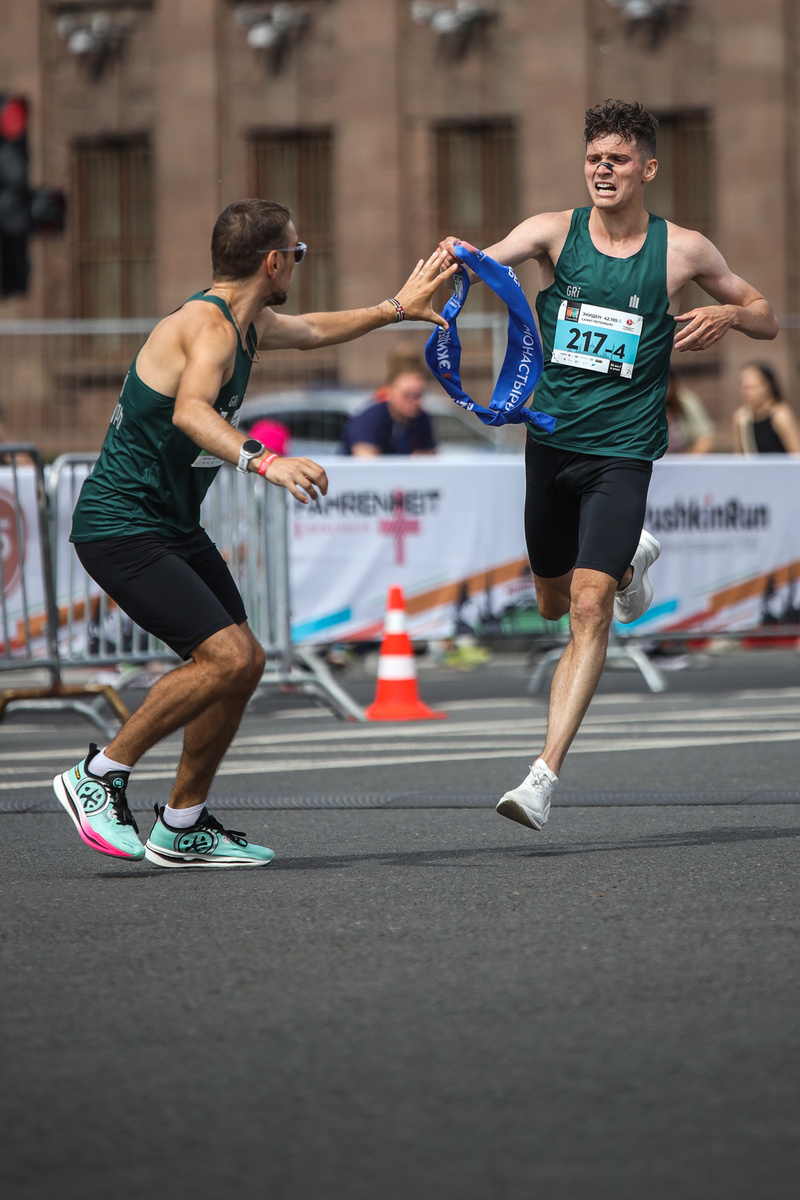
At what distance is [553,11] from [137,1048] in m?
23.7

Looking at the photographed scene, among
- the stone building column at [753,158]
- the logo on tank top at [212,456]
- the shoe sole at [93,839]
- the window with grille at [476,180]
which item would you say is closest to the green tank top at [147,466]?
the logo on tank top at [212,456]

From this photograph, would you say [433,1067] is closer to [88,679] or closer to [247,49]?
[88,679]

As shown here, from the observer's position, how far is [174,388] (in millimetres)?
5355

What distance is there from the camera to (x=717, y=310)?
5.79 m

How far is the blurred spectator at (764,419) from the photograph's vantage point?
1362 cm

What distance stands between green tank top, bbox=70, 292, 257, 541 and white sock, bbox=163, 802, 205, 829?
31.3 inches

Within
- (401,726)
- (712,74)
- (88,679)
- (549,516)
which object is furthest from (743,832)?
(712,74)

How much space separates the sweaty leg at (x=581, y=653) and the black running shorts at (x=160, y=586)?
→ 0.99m

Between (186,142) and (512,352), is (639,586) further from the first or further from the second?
(186,142)

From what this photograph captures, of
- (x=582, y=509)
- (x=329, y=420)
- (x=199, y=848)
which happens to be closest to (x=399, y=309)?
(x=582, y=509)

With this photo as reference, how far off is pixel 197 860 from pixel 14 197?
30.2 feet

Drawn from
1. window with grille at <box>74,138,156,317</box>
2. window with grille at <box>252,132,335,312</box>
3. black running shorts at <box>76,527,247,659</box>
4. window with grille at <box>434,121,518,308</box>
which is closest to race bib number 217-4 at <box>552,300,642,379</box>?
black running shorts at <box>76,527,247,659</box>

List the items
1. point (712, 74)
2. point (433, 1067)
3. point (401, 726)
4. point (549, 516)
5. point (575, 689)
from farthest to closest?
point (712, 74)
point (401, 726)
point (549, 516)
point (575, 689)
point (433, 1067)

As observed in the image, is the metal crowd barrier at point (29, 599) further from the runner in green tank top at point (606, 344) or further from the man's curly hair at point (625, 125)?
the man's curly hair at point (625, 125)
